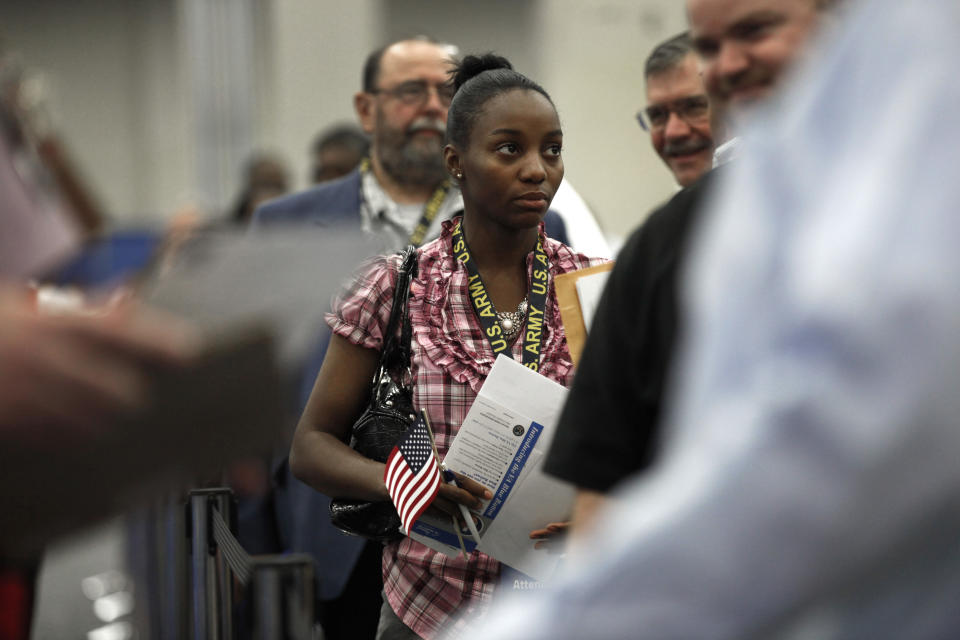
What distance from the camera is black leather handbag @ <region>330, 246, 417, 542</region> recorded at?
279 cm

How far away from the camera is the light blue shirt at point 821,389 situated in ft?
1.94

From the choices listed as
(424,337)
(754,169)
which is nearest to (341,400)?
(424,337)

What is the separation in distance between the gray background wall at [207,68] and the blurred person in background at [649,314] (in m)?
8.35

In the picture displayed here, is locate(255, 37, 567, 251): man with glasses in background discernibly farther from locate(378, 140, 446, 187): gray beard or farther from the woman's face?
the woman's face

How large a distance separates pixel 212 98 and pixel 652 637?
37.6ft

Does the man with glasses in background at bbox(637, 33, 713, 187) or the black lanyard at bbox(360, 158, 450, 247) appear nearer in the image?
the man with glasses in background at bbox(637, 33, 713, 187)

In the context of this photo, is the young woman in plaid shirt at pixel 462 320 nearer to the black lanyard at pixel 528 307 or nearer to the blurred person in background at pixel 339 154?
the black lanyard at pixel 528 307

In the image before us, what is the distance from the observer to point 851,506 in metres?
0.61

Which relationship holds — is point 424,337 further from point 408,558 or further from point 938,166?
point 938,166

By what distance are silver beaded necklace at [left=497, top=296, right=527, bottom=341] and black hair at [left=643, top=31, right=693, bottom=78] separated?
125 centimetres

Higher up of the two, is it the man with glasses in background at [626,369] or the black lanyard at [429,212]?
the man with glasses in background at [626,369]

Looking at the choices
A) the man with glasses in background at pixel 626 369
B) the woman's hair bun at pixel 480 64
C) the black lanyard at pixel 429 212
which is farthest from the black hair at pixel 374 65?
the man with glasses in background at pixel 626 369

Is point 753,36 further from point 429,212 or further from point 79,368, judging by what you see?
point 429,212

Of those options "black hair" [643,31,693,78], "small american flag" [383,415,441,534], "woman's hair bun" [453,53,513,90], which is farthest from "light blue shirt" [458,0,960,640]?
"black hair" [643,31,693,78]
